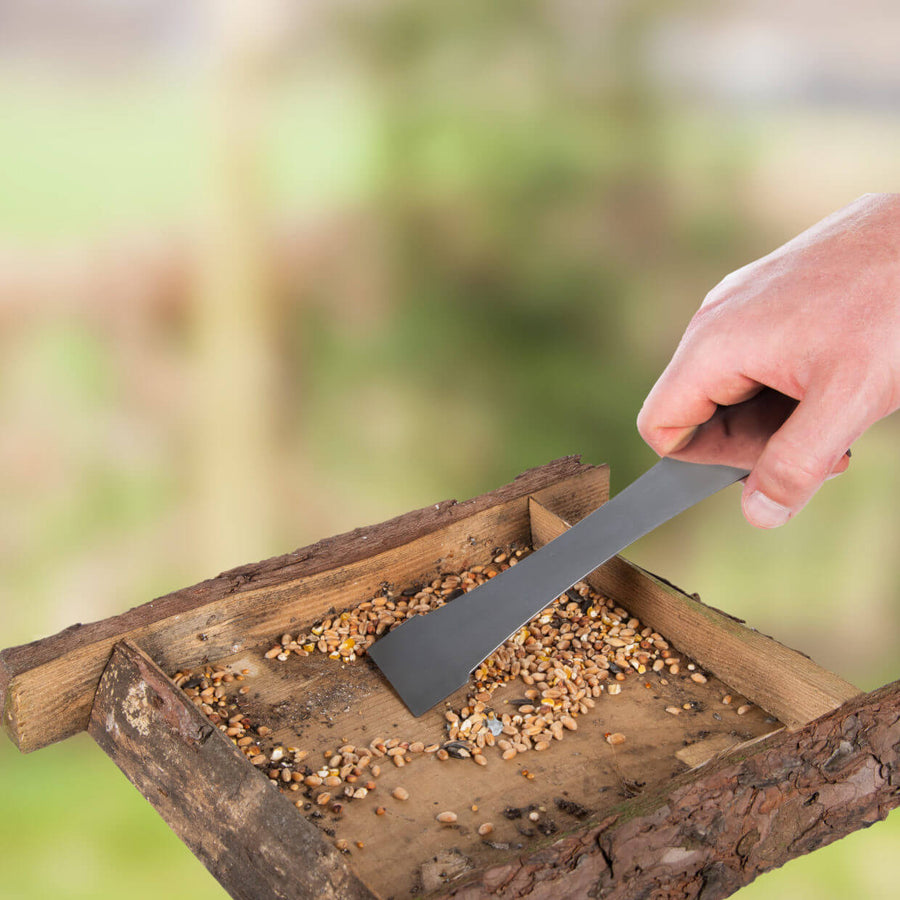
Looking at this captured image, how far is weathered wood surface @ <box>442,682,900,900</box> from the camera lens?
1.31 m

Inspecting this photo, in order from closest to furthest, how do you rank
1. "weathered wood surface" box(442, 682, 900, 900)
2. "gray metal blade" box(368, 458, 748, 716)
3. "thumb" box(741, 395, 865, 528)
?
1. "weathered wood surface" box(442, 682, 900, 900)
2. "thumb" box(741, 395, 865, 528)
3. "gray metal blade" box(368, 458, 748, 716)

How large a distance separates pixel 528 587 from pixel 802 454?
43 centimetres

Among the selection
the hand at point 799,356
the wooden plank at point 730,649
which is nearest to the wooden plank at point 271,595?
the wooden plank at point 730,649

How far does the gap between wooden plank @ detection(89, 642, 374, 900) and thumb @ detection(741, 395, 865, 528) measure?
69 centimetres

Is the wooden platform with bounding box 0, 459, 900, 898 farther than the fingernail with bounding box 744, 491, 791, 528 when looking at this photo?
No

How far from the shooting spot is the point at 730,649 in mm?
1711

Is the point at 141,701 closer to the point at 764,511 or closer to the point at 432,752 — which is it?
the point at 432,752

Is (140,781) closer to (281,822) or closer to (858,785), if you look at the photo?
(281,822)

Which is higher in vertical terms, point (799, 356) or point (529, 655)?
point (799, 356)

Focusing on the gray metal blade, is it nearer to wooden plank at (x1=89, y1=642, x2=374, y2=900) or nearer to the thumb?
the thumb

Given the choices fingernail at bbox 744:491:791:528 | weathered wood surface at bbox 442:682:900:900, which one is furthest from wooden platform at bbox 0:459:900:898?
fingernail at bbox 744:491:791:528

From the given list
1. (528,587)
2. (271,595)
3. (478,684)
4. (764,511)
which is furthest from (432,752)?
(764,511)

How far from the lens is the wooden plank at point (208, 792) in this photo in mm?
1327

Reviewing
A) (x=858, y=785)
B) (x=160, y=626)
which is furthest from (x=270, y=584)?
(x=858, y=785)
